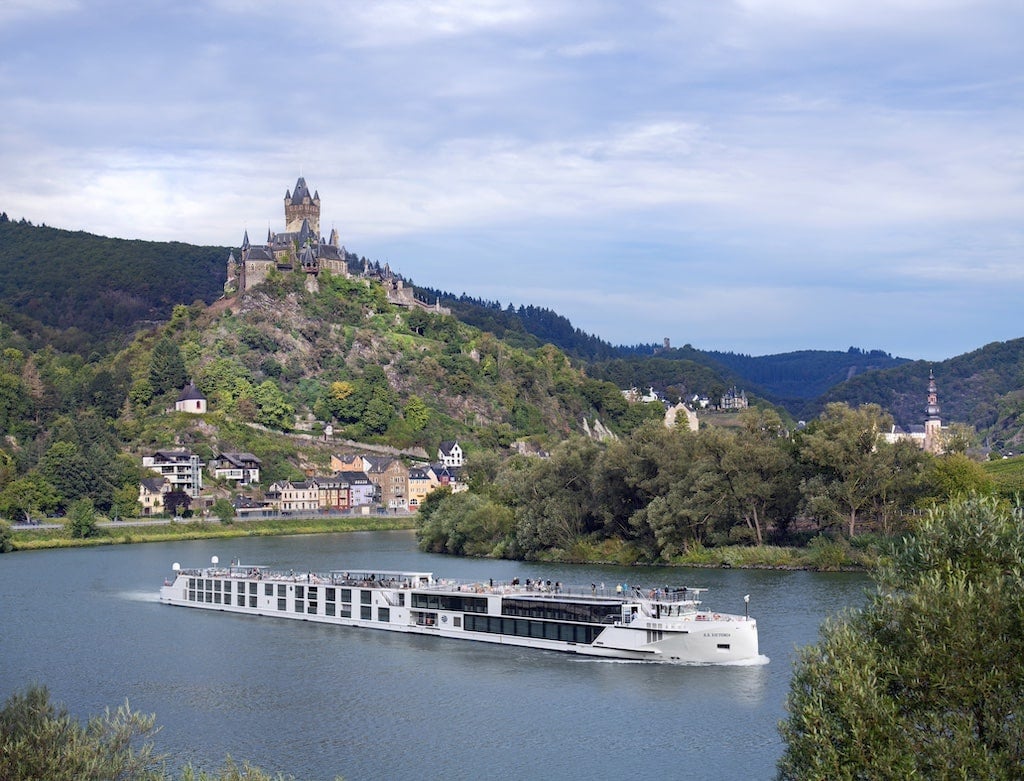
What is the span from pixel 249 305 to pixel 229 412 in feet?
70.0

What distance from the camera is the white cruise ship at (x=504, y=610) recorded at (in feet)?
155

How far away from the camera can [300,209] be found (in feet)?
595

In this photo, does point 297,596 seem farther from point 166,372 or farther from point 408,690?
point 166,372

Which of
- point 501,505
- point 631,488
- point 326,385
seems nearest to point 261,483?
point 326,385

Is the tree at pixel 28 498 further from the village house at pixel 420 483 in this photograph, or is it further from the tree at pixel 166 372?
the village house at pixel 420 483

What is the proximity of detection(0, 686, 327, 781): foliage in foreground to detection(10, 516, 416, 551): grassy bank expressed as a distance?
262 ft

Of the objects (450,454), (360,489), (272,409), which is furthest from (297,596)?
(450,454)

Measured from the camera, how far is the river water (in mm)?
35438

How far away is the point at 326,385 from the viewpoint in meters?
156

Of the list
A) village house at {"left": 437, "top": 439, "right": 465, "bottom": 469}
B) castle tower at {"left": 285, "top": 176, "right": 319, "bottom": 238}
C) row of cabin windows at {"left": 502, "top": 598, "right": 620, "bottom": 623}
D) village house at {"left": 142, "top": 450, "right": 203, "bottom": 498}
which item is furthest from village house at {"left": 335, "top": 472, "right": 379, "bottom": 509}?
row of cabin windows at {"left": 502, "top": 598, "right": 620, "bottom": 623}

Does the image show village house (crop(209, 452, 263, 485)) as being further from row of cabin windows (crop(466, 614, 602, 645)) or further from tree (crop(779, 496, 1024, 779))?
tree (crop(779, 496, 1024, 779))

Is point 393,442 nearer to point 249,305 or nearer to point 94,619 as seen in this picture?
point 249,305

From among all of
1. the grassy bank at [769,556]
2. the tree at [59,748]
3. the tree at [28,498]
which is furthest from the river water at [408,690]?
the tree at [28,498]

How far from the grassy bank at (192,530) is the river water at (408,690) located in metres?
36.4
